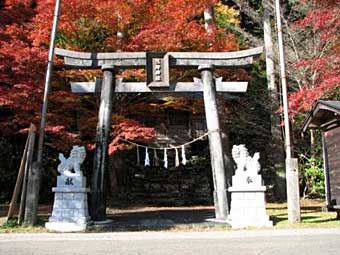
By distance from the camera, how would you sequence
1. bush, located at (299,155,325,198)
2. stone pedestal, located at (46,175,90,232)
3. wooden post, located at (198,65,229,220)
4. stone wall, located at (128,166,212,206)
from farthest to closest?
stone wall, located at (128,166,212,206), bush, located at (299,155,325,198), wooden post, located at (198,65,229,220), stone pedestal, located at (46,175,90,232)

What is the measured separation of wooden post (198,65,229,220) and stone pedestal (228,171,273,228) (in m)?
0.95

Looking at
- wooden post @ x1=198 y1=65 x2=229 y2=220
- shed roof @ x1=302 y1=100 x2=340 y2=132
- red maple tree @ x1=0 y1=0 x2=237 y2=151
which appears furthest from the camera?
red maple tree @ x1=0 y1=0 x2=237 y2=151

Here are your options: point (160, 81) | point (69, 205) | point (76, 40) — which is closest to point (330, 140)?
point (160, 81)

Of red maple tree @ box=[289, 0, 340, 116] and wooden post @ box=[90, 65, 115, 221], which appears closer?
wooden post @ box=[90, 65, 115, 221]

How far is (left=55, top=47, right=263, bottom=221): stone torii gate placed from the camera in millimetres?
13062

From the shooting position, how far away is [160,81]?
13.4 metres

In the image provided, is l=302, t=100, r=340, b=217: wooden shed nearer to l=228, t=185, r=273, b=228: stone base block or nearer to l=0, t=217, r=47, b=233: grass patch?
l=228, t=185, r=273, b=228: stone base block

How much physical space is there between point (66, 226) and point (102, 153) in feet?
7.70

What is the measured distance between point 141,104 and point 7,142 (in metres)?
7.79

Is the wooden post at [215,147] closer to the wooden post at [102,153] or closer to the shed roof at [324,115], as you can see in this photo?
the wooden post at [102,153]

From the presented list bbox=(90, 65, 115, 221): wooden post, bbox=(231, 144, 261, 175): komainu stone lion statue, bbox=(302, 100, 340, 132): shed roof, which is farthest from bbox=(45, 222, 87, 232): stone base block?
bbox=(302, 100, 340, 132): shed roof

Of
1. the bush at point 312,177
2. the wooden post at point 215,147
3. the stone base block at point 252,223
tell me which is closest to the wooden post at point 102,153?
the wooden post at point 215,147

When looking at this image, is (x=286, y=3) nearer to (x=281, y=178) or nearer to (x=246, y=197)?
(x=281, y=178)

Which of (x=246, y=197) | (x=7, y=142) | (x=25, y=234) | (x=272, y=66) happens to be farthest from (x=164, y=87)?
(x=7, y=142)
